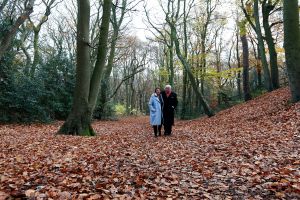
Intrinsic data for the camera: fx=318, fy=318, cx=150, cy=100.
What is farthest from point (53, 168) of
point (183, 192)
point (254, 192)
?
point (254, 192)

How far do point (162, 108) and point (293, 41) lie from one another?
5.71m

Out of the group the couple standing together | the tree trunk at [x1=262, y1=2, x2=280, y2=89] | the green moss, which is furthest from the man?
the tree trunk at [x1=262, y1=2, x2=280, y2=89]

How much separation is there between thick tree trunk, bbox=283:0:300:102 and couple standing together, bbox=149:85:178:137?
4728 millimetres

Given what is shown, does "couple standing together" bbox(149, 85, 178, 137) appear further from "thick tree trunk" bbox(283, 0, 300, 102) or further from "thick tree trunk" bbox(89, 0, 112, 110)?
"thick tree trunk" bbox(283, 0, 300, 102)

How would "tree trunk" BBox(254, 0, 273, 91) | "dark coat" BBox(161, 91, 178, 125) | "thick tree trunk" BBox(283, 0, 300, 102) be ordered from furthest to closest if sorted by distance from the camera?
"tree trunk" BBox(254, 0, 273, 91) → "thick tree trunk" BBox(283, 0, 300, 102) → "dark coat" BBox(161, 91, 178, 125)

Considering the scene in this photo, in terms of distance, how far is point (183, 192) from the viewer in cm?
459

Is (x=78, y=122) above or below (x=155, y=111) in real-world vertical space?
below

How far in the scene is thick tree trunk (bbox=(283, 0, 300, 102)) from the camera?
1225cm

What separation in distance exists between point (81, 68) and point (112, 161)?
626 cm

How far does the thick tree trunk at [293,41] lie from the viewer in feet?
40.2

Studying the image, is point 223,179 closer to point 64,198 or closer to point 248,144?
point 64,198

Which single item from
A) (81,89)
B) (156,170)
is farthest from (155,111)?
(156,170)

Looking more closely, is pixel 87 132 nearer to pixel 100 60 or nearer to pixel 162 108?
pixel 162 108

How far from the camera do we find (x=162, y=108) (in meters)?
11.9
